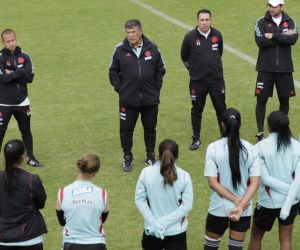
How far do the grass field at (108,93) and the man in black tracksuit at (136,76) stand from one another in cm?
83

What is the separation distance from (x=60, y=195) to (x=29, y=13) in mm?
14058

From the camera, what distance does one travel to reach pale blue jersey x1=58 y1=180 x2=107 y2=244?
23.6ft

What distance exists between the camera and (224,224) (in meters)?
Answer: 7.90

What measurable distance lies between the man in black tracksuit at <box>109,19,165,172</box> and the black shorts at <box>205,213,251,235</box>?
3474 millimetres

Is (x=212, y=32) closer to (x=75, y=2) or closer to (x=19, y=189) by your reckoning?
(x=19, y=189)

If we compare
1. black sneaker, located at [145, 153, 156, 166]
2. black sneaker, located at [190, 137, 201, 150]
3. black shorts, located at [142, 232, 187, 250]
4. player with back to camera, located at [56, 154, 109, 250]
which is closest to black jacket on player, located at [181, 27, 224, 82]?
black sneaker, located at [190, 137, 201, 150]

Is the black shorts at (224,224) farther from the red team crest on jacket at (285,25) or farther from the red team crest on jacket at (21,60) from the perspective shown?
the red team crest on jacket at (285,25)

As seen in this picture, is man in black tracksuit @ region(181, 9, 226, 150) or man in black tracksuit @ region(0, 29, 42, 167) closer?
man in black tracksuit @ region(0, 29, 42, 167)

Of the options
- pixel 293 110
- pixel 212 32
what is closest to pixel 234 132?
pixel 212 32

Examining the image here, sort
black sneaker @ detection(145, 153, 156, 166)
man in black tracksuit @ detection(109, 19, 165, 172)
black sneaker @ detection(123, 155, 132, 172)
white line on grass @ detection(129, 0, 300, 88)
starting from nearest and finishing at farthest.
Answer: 1. man in black tracksuit @ detection(109, 19, 165, 172)
2. black sneaker @ detection(123, 155, 132, 172)
3. black sneaker @ detection(145, 153, 156, 166)
4. white line on grass @ detection(129, 0, 300, 88)

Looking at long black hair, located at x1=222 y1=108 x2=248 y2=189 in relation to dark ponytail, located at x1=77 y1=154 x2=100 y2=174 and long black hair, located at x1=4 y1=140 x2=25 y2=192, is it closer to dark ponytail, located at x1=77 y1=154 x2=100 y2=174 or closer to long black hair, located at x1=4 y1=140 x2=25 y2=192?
dark ponytail, located at x1=77 y1=154 x2=100 y2=174

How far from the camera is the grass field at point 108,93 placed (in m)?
10.3

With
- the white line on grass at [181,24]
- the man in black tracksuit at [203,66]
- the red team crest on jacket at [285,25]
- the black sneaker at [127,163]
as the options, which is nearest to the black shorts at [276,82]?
the man in black tracksuit at [203,66]

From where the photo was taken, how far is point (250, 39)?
18.1 meters
